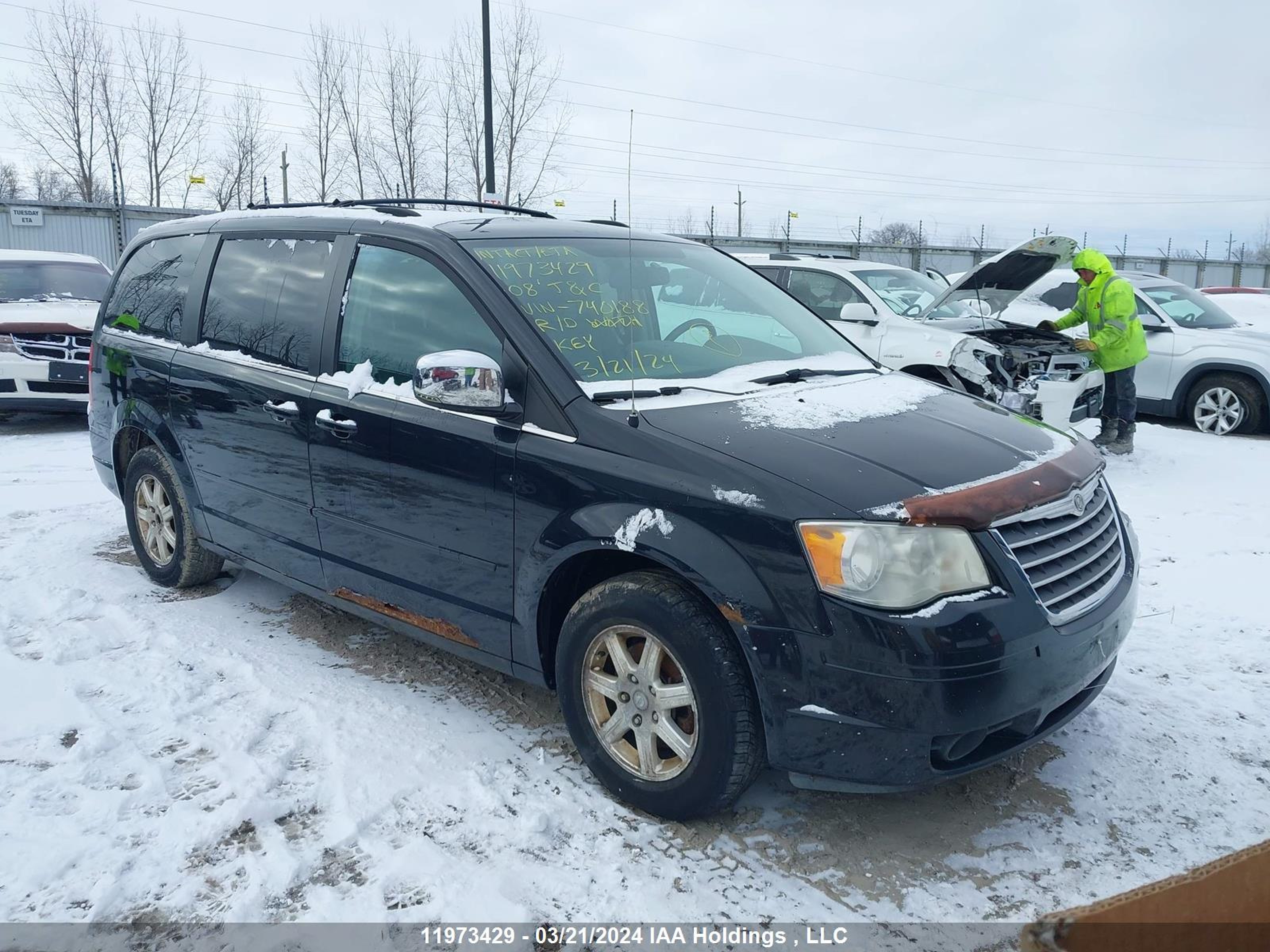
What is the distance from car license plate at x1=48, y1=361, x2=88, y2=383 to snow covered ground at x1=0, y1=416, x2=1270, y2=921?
17.3 feet

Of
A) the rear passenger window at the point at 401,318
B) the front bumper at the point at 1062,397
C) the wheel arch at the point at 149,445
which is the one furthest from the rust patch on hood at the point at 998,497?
the front bumper at the point at 1062,397

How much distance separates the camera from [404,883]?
261cm

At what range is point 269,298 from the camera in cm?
414

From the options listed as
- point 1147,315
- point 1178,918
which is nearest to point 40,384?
point 1178,918

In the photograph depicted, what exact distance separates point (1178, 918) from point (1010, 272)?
747cm

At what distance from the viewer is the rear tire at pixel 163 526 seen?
4.73 m

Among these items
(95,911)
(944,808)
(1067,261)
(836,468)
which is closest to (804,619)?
(836,468)

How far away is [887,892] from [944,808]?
1.71 ft

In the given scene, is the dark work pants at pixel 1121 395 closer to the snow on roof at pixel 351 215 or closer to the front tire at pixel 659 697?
the snow on roof at pixel 351 215

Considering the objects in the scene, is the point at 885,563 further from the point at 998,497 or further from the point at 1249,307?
the point at 1249,307

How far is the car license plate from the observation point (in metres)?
8.79

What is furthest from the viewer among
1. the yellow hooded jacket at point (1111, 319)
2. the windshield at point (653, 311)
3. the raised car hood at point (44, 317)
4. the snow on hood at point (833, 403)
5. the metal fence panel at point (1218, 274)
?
the metal fence panel at point (1218, 274)

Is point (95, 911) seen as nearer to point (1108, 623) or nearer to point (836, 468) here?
point (836, 468)

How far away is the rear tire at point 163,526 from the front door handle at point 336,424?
4.57 ft
